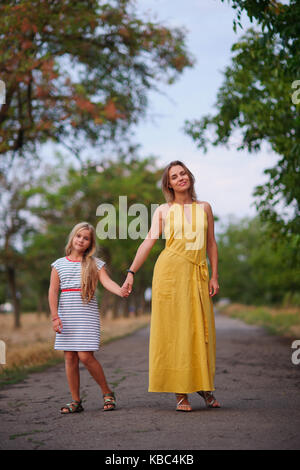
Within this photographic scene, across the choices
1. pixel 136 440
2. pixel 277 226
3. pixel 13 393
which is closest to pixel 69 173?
pixel 277 226

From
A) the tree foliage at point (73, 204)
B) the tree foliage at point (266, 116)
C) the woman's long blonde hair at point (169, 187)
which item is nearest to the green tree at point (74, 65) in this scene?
the tree foliage at point (266, 116)

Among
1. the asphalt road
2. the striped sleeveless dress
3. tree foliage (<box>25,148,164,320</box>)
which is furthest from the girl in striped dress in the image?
tree foliage (<box>25,148,164,320</box>)

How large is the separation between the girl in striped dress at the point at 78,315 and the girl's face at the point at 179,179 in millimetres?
989

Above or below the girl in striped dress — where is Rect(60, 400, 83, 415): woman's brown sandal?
below

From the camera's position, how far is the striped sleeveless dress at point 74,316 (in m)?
5.31

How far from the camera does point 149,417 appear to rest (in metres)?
4.82

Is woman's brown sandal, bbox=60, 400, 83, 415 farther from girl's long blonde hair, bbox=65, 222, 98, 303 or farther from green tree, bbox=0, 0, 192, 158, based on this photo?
green tree, bbox=0, 0, 192, 158

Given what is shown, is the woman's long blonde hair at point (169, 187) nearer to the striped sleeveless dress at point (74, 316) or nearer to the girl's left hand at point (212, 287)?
the girl's left hand at point (212, 287)

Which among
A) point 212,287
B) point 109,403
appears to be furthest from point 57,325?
point 212,287

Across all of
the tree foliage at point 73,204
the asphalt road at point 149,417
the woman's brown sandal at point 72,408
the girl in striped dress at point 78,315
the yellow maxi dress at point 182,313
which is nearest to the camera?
the asphalt road at point 149,417

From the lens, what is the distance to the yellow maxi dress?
5051 millimetres

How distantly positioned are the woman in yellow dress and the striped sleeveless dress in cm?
46

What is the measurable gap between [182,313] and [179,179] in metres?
1.25
